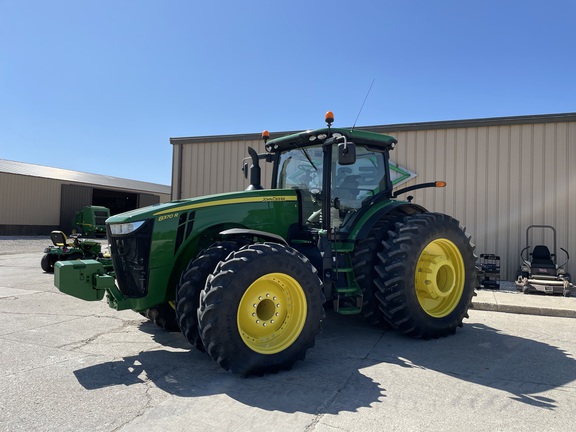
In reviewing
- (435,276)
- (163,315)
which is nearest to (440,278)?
(435,276)

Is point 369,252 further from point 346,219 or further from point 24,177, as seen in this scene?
point 24,177

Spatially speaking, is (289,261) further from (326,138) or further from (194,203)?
(326,138)

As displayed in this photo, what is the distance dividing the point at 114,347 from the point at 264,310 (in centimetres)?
179

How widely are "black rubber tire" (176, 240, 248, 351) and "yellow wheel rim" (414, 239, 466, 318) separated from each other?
255cm

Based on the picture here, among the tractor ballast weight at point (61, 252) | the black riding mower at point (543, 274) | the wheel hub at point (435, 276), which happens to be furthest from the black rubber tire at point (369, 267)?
the tractor ballast weight at point (61, 252)

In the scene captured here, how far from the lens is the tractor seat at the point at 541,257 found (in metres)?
8.39

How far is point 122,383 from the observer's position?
3.55 meters

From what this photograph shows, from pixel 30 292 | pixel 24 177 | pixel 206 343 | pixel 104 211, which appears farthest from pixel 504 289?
pixel 24 177

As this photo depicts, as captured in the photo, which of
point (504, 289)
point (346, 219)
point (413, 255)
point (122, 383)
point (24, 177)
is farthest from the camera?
point (24, 177)

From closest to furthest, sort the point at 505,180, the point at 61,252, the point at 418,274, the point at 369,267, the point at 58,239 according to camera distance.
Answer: the point at 369,267
the point at 418,274
the point at 505,180
the point at 61,252
the point at 58,239

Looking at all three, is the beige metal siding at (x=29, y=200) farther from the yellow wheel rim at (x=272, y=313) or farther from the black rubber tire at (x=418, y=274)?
the black rubber tire at (x=418, y=274)

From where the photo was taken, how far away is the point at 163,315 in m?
4.98

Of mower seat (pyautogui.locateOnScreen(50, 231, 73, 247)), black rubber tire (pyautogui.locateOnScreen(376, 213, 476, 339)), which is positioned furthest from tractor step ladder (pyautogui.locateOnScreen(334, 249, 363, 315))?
mower seat (pyautogui.locateOnScreen(50, 231, 73, 247))

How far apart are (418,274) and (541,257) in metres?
4.66
